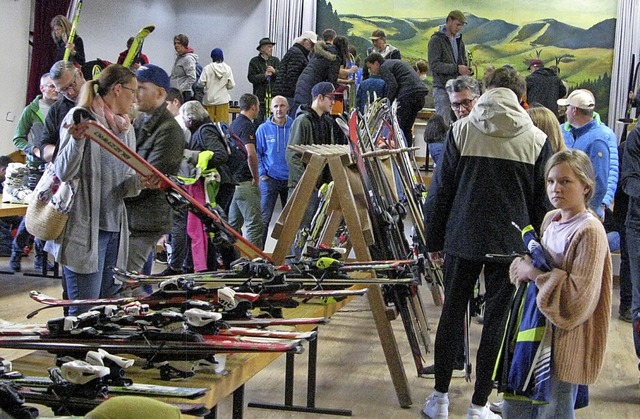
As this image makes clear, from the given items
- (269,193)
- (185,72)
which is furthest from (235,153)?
(185,72)

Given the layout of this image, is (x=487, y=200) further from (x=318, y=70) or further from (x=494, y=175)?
(x=318, y=70)

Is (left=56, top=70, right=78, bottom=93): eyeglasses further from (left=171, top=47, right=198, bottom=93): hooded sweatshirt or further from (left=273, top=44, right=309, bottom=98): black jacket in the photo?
(left=171, top=47, right=198, bottom=93): hooded sweatshirt

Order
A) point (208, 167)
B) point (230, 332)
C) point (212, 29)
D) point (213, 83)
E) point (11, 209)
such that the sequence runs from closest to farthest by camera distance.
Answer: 1. point (230, 332)
2. point (11, 209)
3. point (208, 167)
4. point (213, 83)
5. point (212, 29)

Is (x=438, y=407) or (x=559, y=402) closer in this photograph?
(x=559, y=402)

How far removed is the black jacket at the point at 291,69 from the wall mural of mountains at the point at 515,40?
18.9 ft

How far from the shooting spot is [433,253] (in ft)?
14.8

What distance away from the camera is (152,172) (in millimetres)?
3842

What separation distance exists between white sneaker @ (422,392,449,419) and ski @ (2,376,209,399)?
210cm

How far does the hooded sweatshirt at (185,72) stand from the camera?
499 inches

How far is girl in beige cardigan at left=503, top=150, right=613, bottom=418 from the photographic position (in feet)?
10.5

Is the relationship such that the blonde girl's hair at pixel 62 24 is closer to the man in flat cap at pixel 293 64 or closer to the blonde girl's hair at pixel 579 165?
the man in flat cap at pixel 293 64

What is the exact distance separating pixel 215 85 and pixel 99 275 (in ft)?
30.0

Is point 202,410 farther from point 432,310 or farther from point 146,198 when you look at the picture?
point 432,310

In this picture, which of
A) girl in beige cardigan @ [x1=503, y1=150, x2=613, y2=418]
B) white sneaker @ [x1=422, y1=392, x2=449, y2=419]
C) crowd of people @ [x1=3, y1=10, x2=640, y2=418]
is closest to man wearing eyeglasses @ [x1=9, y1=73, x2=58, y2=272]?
crowd of people @ [x1=3, y1=10, x2=640, y2=418]
